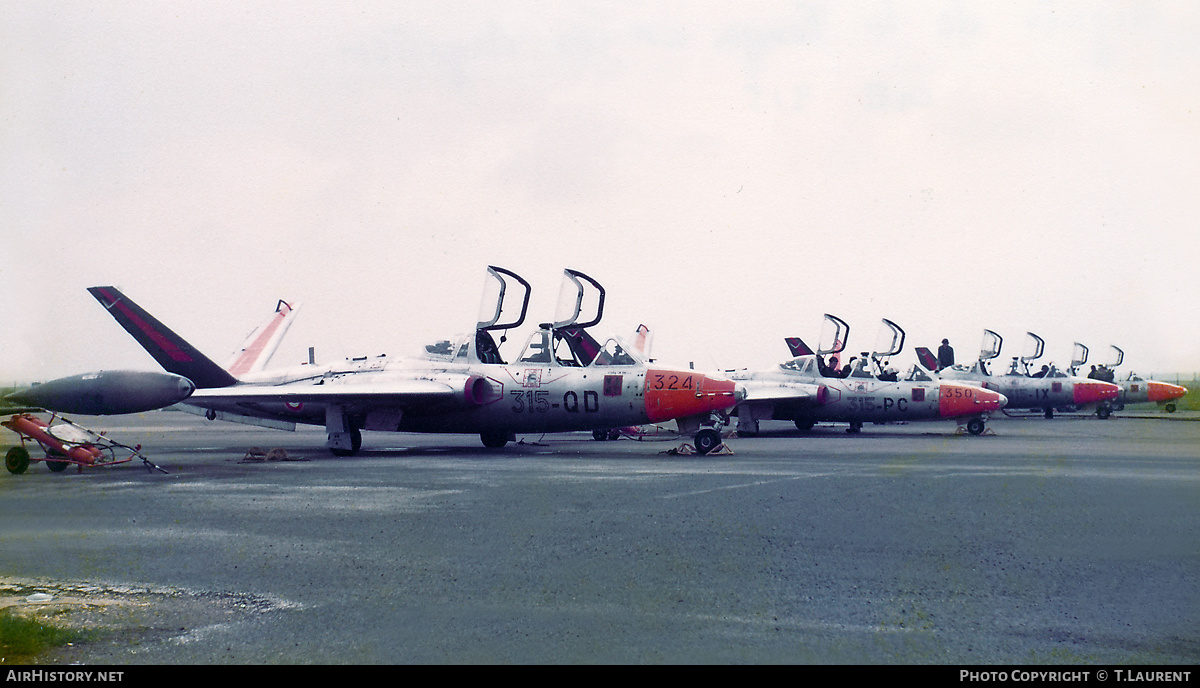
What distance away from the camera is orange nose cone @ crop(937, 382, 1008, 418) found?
24.3 m

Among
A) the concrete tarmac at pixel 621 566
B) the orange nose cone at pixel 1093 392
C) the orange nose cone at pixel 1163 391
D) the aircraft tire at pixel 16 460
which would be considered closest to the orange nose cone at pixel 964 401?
the orange nose cone at pixel 1093 392

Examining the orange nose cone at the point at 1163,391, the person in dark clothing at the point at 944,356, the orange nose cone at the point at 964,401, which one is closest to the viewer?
the orange nose cone at the point at 964,401

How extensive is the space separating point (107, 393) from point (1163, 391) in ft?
144

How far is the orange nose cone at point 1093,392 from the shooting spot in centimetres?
3378

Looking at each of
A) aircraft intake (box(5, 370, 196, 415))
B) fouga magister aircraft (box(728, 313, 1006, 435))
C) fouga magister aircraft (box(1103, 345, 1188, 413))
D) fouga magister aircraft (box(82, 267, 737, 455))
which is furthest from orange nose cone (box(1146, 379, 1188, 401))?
aircraft intake (box(5, 370, 196, 415))

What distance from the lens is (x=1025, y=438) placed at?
863 inches

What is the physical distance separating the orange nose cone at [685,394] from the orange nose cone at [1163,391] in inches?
1269

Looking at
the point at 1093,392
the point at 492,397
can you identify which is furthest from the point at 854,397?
the point at 1093,392

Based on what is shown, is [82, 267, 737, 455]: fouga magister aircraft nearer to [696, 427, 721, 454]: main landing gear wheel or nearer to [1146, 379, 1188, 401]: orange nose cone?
[696, 427, 721, 454]: main landing gear wheel

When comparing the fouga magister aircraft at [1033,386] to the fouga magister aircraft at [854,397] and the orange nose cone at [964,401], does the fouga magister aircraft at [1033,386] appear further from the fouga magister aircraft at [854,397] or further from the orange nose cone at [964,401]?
the orange nose cone at [964,401]

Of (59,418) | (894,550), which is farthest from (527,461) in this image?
(894,550)

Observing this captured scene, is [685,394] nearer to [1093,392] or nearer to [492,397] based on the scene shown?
[492,397]

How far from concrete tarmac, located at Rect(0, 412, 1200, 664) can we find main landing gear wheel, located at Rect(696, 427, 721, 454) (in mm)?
4926

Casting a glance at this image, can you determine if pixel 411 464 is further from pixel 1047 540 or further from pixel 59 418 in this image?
pixel 1047 540
